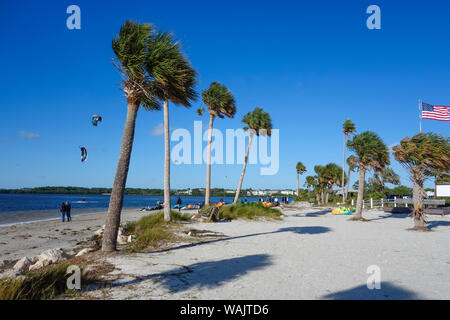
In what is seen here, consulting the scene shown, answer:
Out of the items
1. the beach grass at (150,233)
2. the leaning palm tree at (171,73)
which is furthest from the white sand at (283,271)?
the leaning palm tree at (171,73)

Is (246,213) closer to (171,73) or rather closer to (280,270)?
(280,270)

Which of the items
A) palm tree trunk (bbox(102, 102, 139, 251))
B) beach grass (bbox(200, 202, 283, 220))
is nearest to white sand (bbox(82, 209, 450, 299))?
palm tree trunk (bbox(102, 102, 139, 251))

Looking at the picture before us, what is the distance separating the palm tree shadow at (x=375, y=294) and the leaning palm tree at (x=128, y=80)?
5887 mm

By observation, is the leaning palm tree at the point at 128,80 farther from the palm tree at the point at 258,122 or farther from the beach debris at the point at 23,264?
the palm tree at the point at 258,122

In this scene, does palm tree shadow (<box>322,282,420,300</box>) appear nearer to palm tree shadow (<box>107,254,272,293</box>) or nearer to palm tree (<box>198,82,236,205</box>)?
palm tree shadow (<box>107,254,272,293</box>)

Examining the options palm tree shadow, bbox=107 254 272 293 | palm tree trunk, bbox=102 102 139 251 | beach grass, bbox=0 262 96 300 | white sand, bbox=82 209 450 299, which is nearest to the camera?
beach grass, bbox=0 262 96 300

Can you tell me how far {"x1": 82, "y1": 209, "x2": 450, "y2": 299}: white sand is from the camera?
5.12 metres

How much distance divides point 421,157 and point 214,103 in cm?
1533

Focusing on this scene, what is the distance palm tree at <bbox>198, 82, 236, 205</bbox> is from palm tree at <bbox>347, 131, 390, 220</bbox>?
10438 mm

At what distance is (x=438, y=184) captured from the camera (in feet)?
93.8

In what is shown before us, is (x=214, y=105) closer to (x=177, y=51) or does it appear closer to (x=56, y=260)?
(x=177, y=51)

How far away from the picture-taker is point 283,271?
263 inches

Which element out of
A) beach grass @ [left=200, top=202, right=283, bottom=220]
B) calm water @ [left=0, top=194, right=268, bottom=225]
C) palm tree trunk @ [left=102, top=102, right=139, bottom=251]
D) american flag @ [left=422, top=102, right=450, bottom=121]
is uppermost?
american flag @ [left=422, top=102, right=450, bottom=121]
